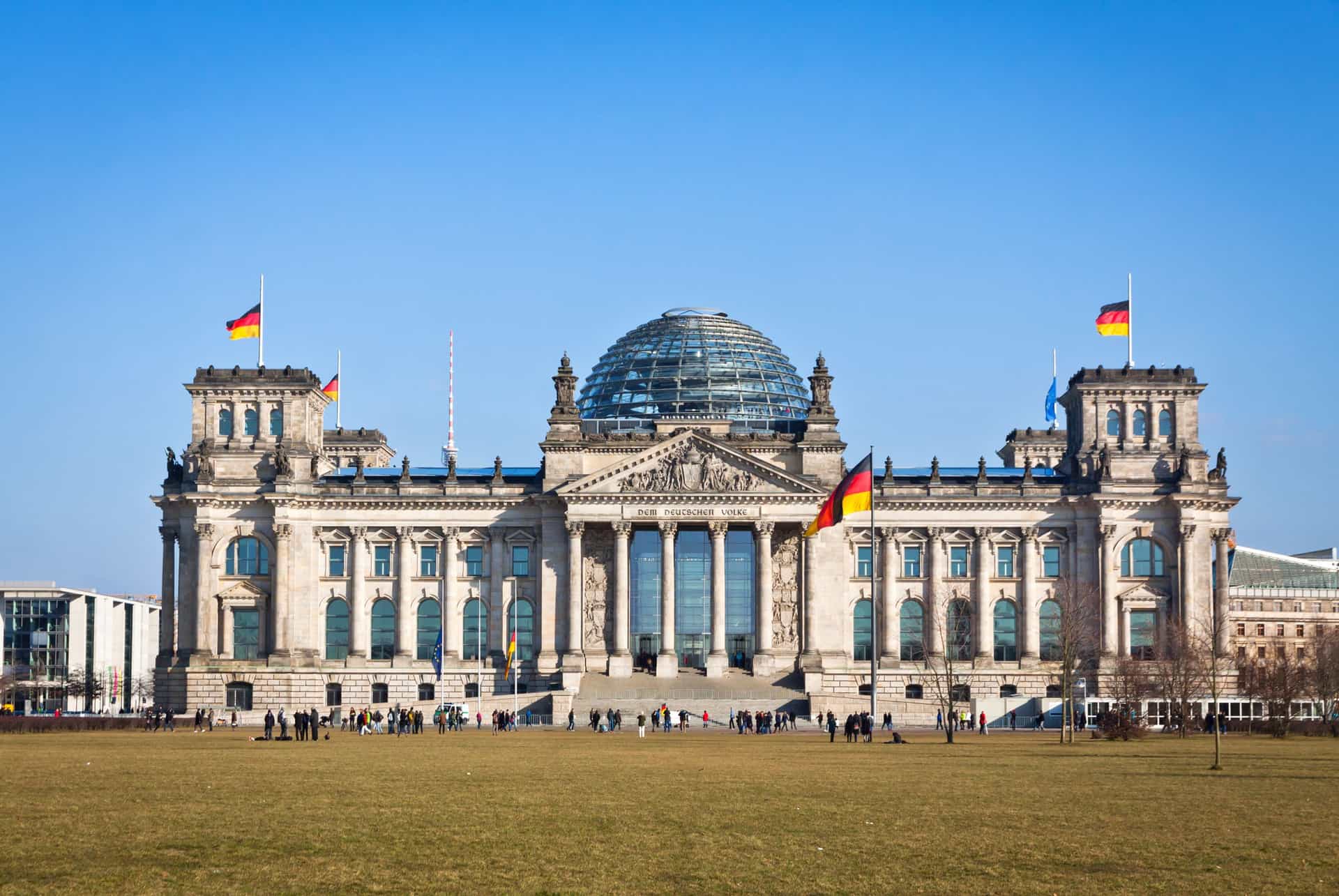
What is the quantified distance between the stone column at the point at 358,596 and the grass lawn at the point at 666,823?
220 feet

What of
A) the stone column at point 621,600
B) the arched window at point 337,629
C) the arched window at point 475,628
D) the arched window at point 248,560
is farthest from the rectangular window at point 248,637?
the stone column at point 621,600

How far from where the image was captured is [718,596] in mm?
128000

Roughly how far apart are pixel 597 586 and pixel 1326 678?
49.8m

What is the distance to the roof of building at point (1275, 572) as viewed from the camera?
187625mm

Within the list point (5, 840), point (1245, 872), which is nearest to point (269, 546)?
point (5, 840)

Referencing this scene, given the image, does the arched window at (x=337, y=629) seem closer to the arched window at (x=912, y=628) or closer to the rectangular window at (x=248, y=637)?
the rectangular window at (x=248, y=637)

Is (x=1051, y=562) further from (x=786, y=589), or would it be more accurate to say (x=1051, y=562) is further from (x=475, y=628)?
(x=475, y=628)

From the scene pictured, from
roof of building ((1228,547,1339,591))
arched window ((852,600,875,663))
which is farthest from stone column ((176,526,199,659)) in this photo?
roof of building ((1228,547,1339,591))

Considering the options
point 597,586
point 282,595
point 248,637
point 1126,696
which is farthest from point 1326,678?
point 248,637

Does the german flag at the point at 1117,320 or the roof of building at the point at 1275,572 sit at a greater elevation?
the german flag at the point at 1117,320

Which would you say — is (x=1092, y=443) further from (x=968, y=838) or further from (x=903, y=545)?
(x=968, y=838)

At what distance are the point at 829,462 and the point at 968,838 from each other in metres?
96.5

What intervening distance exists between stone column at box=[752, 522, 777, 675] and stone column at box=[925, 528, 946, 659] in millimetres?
11773

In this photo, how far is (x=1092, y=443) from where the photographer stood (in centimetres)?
13188
